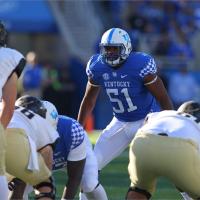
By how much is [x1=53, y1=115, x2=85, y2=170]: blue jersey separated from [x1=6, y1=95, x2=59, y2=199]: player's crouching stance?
0.34 m

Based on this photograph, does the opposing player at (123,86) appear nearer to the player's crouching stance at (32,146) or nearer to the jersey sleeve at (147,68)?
the jersey sleeve at (147,68)

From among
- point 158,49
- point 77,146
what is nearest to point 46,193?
point 77,146

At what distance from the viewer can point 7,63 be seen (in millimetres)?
5586

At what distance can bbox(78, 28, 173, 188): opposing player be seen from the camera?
7148mm

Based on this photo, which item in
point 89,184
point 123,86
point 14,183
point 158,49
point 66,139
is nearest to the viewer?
point 14,183

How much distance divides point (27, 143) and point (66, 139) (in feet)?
2.34

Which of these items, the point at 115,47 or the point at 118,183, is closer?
the point at 115,47

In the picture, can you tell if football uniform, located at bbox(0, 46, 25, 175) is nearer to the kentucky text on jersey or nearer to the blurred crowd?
the kentucky text on jersey

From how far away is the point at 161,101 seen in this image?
711 centimetres

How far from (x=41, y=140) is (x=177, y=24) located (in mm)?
11942

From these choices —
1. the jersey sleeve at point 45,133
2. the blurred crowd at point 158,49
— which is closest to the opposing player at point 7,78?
the jersey sleeve at point 45,133

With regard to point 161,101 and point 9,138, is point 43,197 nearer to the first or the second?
point 9,138

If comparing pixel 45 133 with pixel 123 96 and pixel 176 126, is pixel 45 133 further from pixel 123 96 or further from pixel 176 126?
pixel 123 96

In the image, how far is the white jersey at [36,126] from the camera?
225 inches
